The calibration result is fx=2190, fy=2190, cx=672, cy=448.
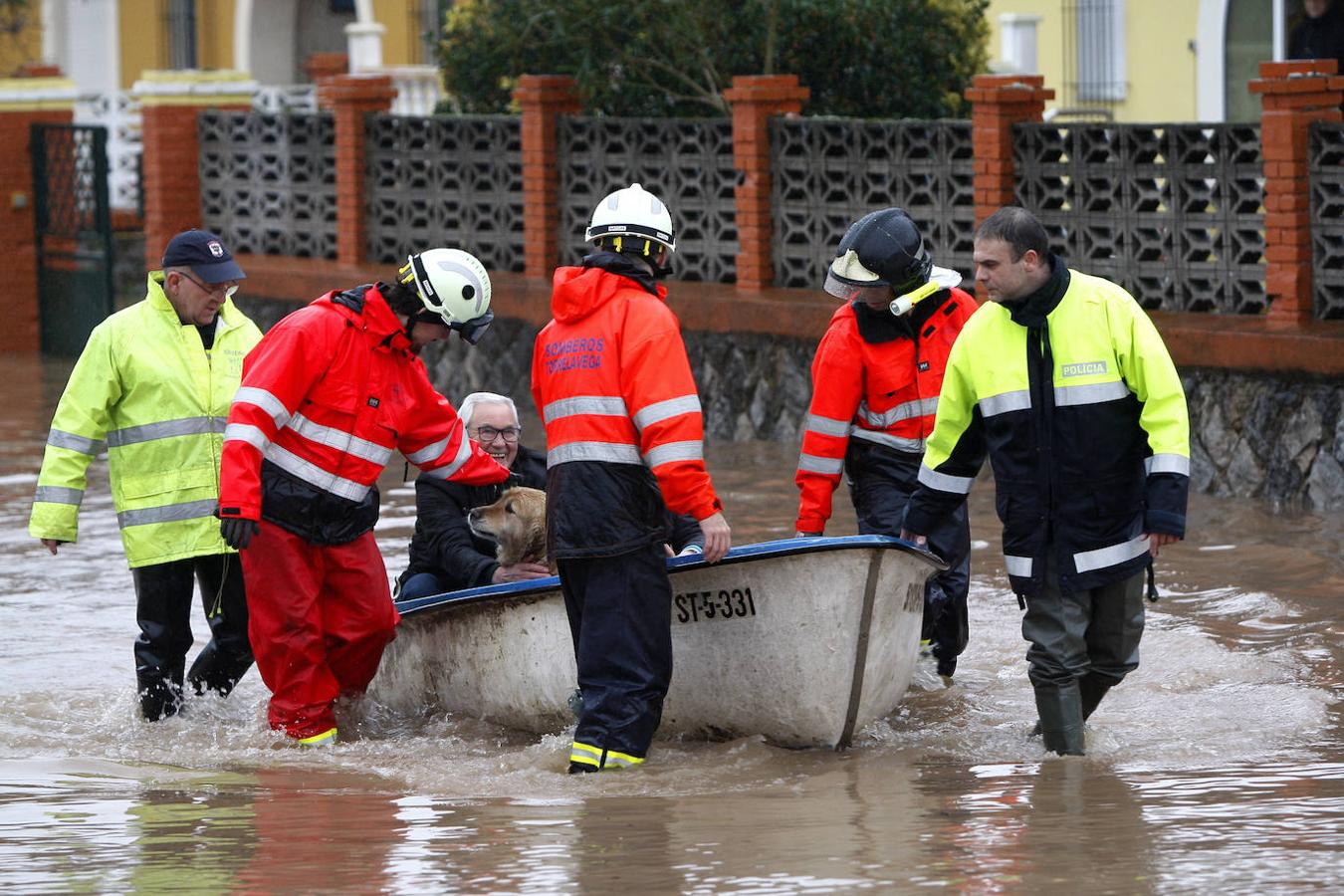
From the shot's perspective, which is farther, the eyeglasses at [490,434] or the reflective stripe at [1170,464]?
the eyeglasses at [490,434]

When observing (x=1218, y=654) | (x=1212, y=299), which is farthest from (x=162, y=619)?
(x=1212, y=299)

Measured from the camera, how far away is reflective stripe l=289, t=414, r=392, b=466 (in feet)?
24.7

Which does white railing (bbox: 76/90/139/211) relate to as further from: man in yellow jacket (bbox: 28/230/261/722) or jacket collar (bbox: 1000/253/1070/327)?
jacket collar (bbox: 1000/253/1070/327)

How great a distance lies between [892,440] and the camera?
8.34 metres

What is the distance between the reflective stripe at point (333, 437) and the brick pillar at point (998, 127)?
7008 mm

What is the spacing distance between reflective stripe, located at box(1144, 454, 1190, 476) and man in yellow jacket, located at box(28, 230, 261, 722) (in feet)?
11.4

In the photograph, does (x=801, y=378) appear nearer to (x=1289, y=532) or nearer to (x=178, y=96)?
(x=1289, y=532)

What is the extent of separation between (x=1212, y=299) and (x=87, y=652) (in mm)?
6897

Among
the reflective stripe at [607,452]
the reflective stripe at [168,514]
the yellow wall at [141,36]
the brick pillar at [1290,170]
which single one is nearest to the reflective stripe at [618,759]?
the reflective stripe at [607,452]

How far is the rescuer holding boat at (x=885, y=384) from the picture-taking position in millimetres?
8031

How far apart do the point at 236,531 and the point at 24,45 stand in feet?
89.8

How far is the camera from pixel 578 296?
7.08 meters

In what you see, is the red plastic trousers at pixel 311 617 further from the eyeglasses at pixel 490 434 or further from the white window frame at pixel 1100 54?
the white window frame at pixel 1100 54

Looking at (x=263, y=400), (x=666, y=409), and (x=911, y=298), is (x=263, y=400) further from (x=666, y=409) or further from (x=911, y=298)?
(x=911, y=298)
